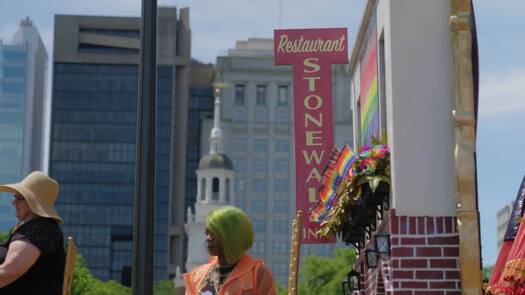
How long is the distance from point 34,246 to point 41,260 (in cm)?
14

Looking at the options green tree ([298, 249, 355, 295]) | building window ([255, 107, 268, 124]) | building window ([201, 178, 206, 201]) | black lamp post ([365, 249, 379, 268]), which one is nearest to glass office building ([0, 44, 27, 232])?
building window ([255, 107, 268, 124])

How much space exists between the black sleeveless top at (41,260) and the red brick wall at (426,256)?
4.33 meters

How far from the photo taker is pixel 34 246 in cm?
786

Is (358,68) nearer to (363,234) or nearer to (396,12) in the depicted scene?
(363,234)

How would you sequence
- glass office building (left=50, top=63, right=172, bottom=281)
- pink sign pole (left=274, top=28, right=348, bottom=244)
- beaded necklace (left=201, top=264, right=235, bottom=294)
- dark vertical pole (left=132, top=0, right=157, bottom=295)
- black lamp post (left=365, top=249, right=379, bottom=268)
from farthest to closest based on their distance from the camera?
glass office building (left=50, top=63, right=172, bottom=281)
pink sign pole (left=274, top=28, right=348, bottom=244)
black lamp post (left=365, top=249, right=379, bottom=268)
dark vertical pole (left=132, top=0, right=157, bottom=295)
beaded necklace (left=201, top=264, right=235, bottom=294)

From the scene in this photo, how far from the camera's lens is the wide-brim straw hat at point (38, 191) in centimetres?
802

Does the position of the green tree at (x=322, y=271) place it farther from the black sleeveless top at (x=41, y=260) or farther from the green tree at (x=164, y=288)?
the black sleeveless top at (x=41, y=260)

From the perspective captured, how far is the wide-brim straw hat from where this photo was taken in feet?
26.3

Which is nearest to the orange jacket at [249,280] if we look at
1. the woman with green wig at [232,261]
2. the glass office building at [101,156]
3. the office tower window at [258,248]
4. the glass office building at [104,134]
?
the woman with green wig at [232,261]

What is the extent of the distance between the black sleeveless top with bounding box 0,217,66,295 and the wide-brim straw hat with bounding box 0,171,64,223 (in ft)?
0.19

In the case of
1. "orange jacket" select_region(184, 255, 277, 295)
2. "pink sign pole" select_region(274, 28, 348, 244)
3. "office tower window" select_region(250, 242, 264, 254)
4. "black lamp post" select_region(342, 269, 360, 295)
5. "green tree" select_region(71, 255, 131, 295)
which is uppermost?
"pink sign pole" select_region(274, 28, 348, 244)

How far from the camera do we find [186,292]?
7.89 meters

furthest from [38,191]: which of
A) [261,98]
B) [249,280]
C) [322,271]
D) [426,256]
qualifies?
[261,98]

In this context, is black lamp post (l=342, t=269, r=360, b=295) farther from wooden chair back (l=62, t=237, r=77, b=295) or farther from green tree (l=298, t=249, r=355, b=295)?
green tree (l=298, t=249, r=355, b=295)
